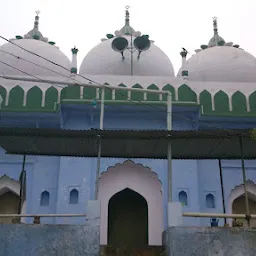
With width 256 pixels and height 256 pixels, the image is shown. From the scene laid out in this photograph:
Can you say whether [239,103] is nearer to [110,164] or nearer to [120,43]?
[110,164]

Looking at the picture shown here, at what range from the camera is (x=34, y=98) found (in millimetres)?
10492

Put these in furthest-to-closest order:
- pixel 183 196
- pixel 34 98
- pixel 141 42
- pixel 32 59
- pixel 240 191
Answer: pixel 32 59 < pixel 141 42 < pixel 240 191 < pixel 34 98 < pixel 183 196

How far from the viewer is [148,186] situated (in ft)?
32.3

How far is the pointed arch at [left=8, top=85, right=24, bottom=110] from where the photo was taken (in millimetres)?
10391

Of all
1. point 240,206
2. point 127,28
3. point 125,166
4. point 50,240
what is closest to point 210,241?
point 50,240

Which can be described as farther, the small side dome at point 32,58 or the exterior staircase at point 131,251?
the small side dome at point 32,58

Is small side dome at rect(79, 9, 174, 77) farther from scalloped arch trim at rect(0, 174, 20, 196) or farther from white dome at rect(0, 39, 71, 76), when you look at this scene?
scalloped arch trim at rect(0, 174, 20, 196)

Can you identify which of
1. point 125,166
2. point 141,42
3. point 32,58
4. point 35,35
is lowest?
point 125,166

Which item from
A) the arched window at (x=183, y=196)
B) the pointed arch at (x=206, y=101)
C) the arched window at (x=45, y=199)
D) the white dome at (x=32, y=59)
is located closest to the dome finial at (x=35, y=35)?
the white dome at (x=32, y=59)

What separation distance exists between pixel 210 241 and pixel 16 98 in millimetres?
6415

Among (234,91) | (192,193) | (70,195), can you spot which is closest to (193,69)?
(234,91)

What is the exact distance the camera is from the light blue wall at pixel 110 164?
32.7 ft

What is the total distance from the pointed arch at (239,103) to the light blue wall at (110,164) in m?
0.25

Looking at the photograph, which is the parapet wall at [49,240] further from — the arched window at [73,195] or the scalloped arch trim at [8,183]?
the scalloped arch trim at [8,183]
